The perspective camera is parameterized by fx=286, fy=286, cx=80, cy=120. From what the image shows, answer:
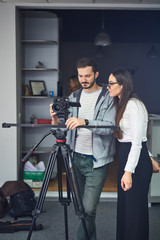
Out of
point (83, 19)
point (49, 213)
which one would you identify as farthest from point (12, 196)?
point (83, 19)

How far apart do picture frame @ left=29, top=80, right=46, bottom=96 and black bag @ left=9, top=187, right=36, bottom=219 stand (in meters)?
1.45

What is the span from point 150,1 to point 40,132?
226cm

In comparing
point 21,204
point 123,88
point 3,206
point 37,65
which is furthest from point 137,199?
point 37,65

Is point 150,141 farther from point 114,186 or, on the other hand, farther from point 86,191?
point 86,191

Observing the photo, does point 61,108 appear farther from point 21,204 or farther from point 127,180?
point 21,204

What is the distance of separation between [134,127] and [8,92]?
7.40 feet

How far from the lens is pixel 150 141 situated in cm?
341

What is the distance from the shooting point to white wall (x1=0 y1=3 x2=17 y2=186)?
3.58 metres

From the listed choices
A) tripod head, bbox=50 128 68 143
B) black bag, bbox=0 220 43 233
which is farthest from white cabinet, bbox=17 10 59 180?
tripod head, bbox=50 128 68 143

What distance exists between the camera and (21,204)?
299cm

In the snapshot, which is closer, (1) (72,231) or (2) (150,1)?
(1) (72,231)

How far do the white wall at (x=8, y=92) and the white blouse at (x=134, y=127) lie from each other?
209 cm

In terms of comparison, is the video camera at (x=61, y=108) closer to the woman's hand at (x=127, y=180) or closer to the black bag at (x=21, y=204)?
the woman's hand at (x=127, y=180)

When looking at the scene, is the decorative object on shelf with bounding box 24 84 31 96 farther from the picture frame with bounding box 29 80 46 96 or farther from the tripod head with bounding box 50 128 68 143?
the tripod head with bounding box 50 128 68 143
